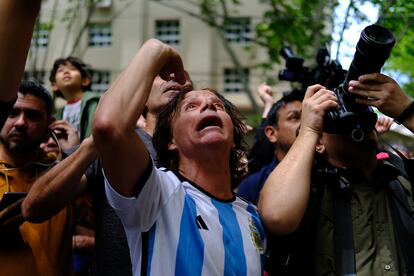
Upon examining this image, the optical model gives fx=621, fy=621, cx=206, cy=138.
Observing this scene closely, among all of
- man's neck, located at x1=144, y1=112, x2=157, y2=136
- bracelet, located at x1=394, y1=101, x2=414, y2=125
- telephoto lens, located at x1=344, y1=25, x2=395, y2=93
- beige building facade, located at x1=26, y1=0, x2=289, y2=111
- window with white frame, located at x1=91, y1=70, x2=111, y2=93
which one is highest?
telephoto lens, located at x1=344, y1=25, x2=395, y2=93

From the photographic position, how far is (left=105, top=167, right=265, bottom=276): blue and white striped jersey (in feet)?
7.54

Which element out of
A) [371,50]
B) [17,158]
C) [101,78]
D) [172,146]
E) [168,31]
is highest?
[371,50]

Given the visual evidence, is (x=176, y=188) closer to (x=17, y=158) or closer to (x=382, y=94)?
(x=382, y=94)

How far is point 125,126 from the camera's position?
220cm

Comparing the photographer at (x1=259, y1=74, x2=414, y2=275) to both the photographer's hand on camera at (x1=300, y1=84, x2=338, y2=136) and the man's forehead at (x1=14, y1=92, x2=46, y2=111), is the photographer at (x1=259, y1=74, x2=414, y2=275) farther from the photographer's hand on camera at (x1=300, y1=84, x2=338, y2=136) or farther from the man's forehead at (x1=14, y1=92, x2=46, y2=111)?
the man's forehead at (x1=14, y1=92, x2=46, y2=111)

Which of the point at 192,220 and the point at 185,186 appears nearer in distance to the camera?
the point at 192,220

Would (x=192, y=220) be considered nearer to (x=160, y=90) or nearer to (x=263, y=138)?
(x=160, y=90)

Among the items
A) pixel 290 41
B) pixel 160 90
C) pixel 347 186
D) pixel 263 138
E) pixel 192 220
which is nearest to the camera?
pixel 192 220

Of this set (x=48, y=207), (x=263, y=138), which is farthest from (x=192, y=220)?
(x=263, y=138)

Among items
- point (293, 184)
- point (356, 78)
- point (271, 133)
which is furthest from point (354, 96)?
point (271, 133)

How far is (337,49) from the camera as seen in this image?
6.41 meters

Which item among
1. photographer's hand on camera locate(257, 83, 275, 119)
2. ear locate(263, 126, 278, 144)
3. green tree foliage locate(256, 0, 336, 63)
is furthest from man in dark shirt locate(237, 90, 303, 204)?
green tree foliage locate(256, 0, 336, 63)

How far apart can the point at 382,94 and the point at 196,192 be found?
2.98 ft

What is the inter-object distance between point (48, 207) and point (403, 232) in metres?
1.57
